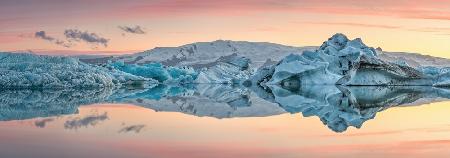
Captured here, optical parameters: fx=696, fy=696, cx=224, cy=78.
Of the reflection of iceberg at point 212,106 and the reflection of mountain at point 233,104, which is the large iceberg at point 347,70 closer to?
the reflection of mountain at point 233,104

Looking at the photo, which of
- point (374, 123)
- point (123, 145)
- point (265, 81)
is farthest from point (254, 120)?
point (265, 81)

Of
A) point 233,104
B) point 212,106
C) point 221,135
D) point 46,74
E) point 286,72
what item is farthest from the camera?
point 286,72

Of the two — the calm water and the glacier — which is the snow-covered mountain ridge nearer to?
the glacier

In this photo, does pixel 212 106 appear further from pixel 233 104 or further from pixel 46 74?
pixel 46 74

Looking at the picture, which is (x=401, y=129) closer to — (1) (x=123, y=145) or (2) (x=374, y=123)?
(2) (x=374, y=123)

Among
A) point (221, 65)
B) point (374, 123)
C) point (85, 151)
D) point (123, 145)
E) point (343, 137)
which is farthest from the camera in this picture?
point (221, 65)

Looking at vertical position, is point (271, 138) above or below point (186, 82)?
above

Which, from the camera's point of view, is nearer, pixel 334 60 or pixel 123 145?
pixel 123 145

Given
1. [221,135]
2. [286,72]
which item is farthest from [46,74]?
[221,135]

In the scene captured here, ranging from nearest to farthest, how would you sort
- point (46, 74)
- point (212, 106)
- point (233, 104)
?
point (212, 106)
point (233, 104)
point (46, 74)

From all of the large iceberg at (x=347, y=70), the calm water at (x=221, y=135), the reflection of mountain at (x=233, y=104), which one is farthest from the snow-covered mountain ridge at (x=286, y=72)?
the calm water at (x=221, y=135)

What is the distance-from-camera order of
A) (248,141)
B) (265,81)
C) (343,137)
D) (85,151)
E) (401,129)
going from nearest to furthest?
1. (85,151)
2. (248,141)
3. (343,137)
4. (401,129)
5. (265,81)
